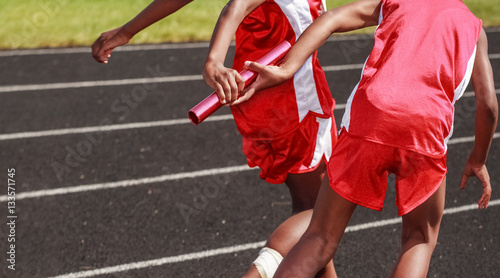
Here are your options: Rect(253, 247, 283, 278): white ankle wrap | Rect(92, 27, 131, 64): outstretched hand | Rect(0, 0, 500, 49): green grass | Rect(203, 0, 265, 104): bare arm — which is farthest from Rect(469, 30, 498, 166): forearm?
Rect(0, 0, 500, 49): green grass

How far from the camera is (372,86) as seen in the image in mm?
1522

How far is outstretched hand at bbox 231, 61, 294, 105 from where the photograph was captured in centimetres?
155

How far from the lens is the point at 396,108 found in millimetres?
1480

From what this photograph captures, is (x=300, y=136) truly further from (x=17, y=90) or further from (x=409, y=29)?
(x=17, y=90)

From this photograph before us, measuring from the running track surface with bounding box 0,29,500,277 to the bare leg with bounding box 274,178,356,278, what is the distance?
4.68 feet

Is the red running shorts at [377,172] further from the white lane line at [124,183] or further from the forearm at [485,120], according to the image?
the white lane line at [124,183]

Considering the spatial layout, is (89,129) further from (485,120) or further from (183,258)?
(485,120)

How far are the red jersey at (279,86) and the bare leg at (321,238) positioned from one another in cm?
35

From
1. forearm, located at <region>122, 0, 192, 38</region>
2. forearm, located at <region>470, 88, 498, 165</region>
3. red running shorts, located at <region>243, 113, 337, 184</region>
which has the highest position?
forearm, located at <region>122, 0, 192, 38</region>

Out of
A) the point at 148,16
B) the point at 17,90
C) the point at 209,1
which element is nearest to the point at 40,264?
the point at 148,16

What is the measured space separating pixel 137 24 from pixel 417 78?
928mm

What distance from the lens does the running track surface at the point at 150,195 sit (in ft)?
9.89

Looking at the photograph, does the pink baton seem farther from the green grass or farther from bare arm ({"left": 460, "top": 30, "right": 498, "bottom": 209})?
the green grass

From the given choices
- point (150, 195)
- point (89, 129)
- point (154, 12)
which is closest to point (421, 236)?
point (154, 12)
